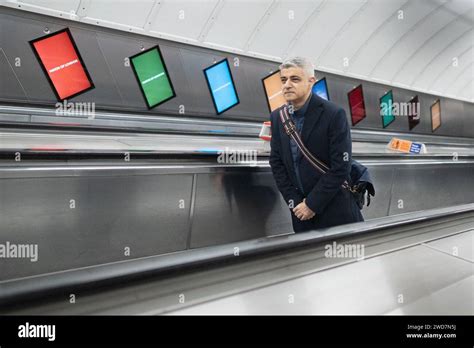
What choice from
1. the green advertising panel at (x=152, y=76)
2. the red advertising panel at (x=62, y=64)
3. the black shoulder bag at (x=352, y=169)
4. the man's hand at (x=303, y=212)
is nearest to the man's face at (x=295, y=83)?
the black shoulder bag at (x=352, y=169)

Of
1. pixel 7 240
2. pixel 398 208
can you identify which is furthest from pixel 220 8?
pixel 7 240

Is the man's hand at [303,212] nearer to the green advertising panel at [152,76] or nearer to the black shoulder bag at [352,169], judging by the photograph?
the black shoulder bag at [352,169]

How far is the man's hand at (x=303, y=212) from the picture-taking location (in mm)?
2504

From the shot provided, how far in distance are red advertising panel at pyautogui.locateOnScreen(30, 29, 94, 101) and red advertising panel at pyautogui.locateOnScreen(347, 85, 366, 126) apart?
981 centimetres

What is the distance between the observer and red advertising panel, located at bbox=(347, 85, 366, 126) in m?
13.3

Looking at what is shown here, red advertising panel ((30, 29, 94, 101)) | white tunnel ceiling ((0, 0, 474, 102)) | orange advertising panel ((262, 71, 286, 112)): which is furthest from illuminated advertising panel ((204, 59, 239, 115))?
red advertising panel ((30, 29, 94, 101))

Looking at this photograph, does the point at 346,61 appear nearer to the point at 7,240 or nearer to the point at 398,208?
the point at 398,208

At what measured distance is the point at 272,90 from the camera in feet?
36.4

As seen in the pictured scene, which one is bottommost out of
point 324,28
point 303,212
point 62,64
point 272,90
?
point 303,212

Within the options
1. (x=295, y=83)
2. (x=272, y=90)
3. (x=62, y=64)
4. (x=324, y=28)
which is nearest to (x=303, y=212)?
(x=295, y=83)

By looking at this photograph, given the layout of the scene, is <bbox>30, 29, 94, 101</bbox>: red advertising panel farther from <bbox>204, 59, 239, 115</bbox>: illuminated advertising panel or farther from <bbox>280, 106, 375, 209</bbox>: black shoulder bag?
<bbox>280, 106, 375, 209</bbox>: black shoulder bag

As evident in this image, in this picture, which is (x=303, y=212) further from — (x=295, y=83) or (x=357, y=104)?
(x=357, y=104)

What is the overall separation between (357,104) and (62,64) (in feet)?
35.2
